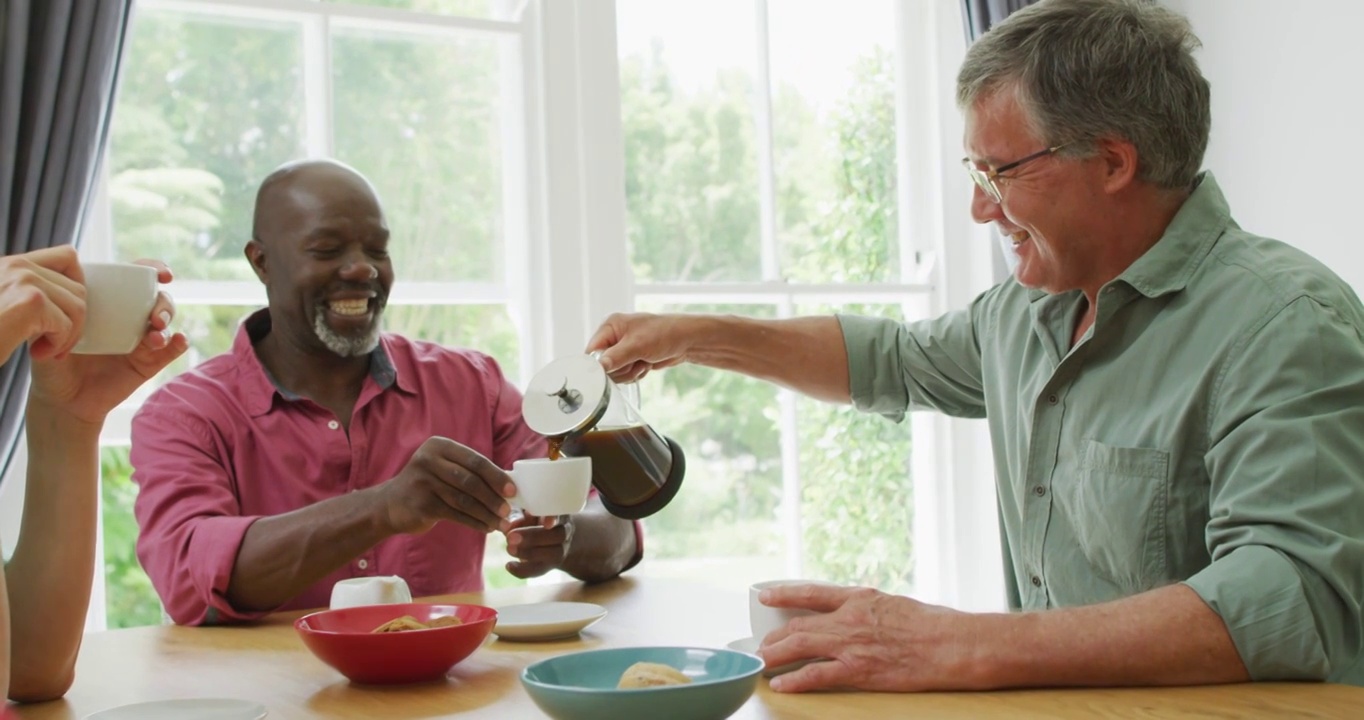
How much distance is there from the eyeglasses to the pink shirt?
2.98ft

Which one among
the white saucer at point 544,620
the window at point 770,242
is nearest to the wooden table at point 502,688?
the white saucer at point 544,620

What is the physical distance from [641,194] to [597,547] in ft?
5.03

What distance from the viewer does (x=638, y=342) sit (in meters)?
2.12

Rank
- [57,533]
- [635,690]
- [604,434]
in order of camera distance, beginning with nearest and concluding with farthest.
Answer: [635,690] → [57,533] → [604,434]

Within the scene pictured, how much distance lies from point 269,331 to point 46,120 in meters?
0.62

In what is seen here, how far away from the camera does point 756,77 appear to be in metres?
3.64

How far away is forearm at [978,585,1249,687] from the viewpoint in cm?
125

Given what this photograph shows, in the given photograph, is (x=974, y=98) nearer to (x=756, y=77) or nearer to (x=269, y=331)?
(x=269, y=331)

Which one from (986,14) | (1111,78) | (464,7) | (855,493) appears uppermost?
(986,14)

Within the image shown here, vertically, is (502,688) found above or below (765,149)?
below

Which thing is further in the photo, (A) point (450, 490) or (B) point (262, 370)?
(B) point (262, 370)

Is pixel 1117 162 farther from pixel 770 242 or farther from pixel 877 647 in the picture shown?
pixel 770 242

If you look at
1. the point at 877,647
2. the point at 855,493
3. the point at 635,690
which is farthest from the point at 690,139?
the point at 635,690

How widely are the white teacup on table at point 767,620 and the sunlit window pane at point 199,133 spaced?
2021 mm
